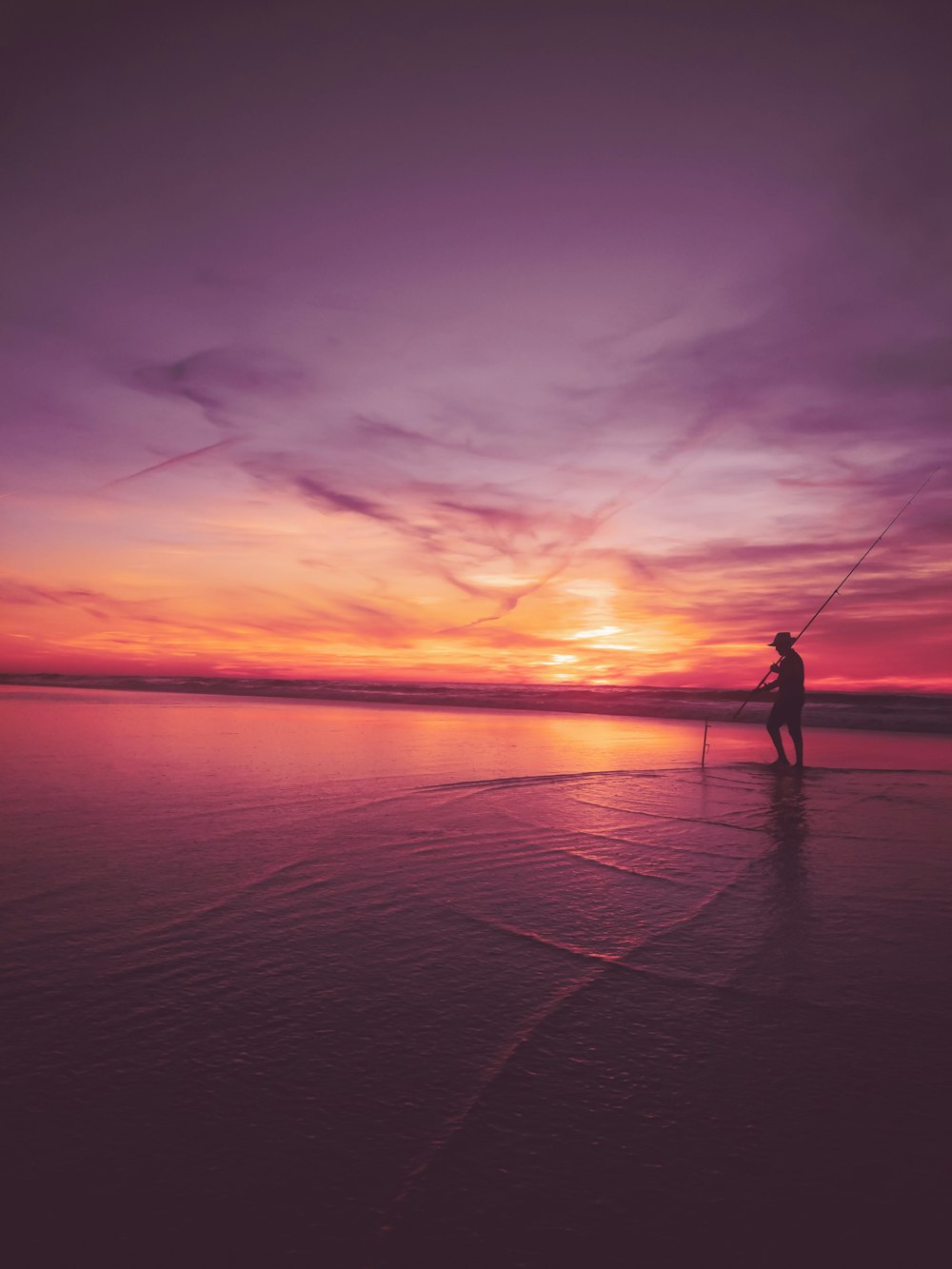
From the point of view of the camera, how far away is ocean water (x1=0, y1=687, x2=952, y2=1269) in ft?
6.29

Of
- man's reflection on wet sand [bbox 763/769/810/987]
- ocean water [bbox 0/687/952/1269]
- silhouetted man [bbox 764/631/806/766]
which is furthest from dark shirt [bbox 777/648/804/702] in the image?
ocean water [bbox 0/687/952/1269]

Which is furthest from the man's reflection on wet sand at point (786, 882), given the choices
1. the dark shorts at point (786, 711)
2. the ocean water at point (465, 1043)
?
the dark shorts at point (786, 711)

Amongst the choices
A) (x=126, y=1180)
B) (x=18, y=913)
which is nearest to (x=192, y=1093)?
(x=126, y=1180)

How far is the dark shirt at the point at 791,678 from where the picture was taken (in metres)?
11.9

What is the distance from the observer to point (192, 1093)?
241 centimetres

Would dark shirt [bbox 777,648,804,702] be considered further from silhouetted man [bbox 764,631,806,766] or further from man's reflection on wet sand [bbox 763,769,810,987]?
man's reflection on wet sand [bbox 763,769,810,987]

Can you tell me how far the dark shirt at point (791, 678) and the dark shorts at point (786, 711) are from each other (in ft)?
0.11

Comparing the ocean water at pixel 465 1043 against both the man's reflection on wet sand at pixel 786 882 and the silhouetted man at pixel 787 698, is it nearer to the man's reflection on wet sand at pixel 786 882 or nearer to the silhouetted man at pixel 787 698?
the man's reflection on wet sand at pixel 786 882

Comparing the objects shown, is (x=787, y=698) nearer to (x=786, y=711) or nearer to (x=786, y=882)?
(x=786, y=711)

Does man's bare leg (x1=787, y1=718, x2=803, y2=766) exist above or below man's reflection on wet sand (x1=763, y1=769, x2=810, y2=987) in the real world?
above

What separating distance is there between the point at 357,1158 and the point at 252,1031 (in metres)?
0.87

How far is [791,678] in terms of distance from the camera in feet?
39.4

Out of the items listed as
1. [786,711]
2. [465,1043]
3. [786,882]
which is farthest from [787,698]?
[465,1043]

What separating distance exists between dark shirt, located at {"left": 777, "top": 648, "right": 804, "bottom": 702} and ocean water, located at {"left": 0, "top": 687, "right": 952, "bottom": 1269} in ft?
17.7
